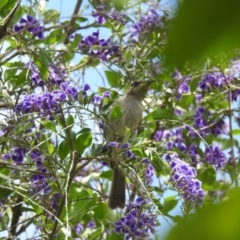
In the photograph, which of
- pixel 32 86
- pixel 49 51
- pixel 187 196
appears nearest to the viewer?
pixel 187 196

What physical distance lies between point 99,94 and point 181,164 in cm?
70

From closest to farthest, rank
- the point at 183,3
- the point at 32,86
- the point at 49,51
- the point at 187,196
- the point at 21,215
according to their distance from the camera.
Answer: the point at 183,3 → the point at 187,196 → the point at 49,51 → the point at 32,86 → the point at 21,215

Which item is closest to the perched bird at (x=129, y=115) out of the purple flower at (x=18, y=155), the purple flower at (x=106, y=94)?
the purple flower at (x=106, y=94)

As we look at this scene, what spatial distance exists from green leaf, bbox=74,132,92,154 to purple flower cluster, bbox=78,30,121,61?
20.8 inches

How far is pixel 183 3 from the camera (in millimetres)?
241

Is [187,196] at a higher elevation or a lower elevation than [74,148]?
lower

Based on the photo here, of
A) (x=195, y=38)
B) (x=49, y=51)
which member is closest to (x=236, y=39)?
(x=195, y=38)

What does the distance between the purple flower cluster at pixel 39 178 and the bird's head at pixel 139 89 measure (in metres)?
0.74

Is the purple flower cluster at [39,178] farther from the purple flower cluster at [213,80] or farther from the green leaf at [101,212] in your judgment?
the purple flower cluster at [213,80]

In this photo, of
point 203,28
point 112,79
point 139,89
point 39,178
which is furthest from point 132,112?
point 203,28

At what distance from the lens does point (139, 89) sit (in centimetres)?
342

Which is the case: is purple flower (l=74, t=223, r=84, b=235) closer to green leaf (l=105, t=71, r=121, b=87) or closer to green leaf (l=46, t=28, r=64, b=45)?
green leaf (l=105, t=71, r=121, b=87)

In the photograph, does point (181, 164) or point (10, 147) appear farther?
point (10, 147)

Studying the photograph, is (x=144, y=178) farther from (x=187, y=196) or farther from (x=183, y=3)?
(x=183, y=3)
